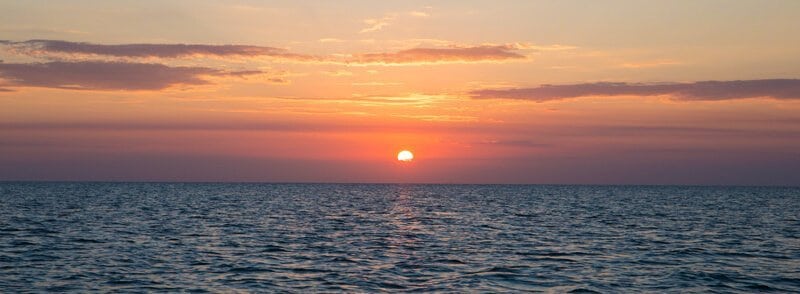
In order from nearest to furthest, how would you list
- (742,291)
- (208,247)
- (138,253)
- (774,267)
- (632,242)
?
(742,291) < (774,267) < (138,253) < (208,247) < (632,242)

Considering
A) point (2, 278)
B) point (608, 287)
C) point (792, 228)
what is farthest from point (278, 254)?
point (792, 228)

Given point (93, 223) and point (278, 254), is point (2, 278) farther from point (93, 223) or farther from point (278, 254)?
point (93, 223)

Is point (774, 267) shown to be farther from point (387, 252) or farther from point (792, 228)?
point (792, 228)

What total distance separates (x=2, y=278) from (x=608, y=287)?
26.7 metres

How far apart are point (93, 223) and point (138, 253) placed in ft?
88.6

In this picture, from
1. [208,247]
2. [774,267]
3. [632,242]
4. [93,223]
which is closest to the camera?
[774,267]

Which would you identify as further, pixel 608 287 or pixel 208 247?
pixel 208 247

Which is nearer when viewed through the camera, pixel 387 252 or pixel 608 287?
pixel 608 287

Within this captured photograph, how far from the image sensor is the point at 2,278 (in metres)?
33.0

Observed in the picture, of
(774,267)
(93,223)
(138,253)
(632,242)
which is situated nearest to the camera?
(774,267)

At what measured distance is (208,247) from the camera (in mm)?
46719

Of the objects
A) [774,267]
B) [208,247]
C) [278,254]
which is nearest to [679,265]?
[774,267]

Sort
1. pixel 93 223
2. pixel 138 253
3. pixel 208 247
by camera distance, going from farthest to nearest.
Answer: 1. pixel 93 223
2. pixel 208 247
3. pixel 138 253

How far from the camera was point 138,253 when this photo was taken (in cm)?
4303
